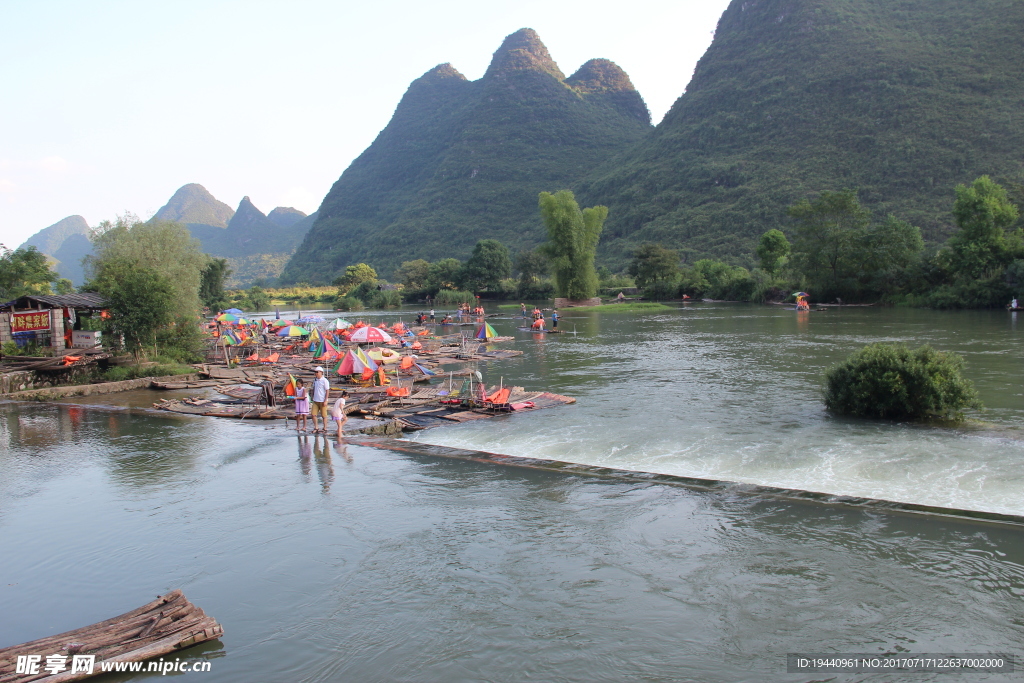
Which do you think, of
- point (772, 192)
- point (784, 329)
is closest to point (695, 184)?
point (772, 192)

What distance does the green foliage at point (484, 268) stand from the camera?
108938mm

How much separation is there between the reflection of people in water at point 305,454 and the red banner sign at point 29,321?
61.5 feet

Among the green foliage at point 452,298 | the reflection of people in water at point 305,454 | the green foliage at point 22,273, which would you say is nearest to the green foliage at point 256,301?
the green foliage at point 452,298

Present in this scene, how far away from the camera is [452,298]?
330 ft

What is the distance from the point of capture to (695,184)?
120m

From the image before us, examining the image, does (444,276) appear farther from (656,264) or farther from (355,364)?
(355,364)

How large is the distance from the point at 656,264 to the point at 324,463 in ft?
267

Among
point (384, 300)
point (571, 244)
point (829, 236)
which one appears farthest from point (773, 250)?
point (384, 300)

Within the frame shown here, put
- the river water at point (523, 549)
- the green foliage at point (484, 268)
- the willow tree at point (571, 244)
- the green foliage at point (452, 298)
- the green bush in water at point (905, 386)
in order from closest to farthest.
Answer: the river water at point (523, 549)
the green bush in water at point (905, 386)
the willow tree at point (571, 244)
the green foliage at point (452, 298)
the green foliage at point (484, 268)

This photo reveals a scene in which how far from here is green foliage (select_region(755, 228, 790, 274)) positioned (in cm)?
8212

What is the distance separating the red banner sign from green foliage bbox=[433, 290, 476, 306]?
70.0 m

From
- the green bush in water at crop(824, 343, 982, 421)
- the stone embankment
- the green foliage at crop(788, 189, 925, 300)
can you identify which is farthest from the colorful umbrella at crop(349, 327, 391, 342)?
the green foliage at crop(788, 189, 925, 300)

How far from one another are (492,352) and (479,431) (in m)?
18.1

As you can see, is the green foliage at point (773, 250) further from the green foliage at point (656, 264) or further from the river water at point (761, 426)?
the river water at point (761, 426)
